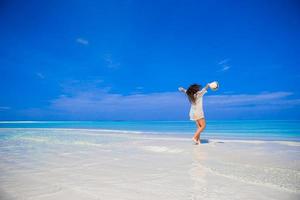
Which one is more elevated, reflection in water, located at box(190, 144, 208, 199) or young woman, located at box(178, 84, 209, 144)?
young woman, located at box(178, 84, 209, 144)

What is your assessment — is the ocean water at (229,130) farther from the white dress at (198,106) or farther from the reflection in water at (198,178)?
the reflection in water at (198,178)

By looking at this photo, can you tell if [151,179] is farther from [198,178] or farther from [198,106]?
[198,106]

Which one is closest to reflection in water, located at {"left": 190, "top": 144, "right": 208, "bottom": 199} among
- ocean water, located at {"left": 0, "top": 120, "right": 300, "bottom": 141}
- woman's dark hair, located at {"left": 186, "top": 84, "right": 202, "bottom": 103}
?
woman's dark hair, located at {"left": 186, "top": 84, "right": 202, "bottom": 103}

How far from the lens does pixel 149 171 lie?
4047 millimetres

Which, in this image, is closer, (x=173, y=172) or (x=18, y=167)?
(x=173, y=172)

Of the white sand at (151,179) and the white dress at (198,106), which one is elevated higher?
the white dress at (198,106)

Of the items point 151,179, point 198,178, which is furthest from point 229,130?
point 151,179

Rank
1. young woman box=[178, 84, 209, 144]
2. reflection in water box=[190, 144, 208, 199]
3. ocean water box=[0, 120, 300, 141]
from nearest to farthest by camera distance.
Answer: reflection in water box=[190, 144, 208, 199], young woman box=[178, 84, 209, 144], ocean water box=[0, 120, 300, 141]

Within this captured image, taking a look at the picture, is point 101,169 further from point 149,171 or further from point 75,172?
point 149,171

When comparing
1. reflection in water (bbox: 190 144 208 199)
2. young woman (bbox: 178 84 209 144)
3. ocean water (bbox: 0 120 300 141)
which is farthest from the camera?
ocean water (bbox: 0 120 300 141)

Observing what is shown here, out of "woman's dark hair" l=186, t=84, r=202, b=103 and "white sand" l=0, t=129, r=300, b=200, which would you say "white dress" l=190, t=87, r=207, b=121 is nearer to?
"woman's dark hair" l=186, t=84, r=202, b=103

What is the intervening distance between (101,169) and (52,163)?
4.39 feet

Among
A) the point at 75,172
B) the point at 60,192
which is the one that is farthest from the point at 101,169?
the point at 60,192

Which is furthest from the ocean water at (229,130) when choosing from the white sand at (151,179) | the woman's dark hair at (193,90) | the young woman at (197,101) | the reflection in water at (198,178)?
the reflection in water at (198,178)
